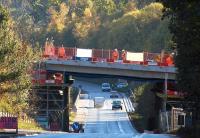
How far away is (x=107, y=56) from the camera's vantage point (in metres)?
78.1

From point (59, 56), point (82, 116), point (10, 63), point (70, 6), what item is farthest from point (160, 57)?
point (70, 6)

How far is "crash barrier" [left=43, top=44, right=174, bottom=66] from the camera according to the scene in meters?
72.9

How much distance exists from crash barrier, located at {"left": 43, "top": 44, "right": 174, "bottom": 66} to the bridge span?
49 cm

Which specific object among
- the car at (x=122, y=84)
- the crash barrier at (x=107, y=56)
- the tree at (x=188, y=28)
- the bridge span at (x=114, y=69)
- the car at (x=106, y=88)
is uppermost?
the tree at (x=188, y=28)

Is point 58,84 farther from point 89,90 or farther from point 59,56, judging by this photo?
point 89,90

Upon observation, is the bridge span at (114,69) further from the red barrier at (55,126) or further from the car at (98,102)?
the car at (98,102)

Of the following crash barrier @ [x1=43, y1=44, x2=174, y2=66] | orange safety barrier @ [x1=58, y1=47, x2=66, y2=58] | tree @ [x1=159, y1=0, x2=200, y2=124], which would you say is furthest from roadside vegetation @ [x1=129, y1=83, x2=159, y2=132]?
tree @ [x1=159, y1=0, x2=200, y2=124]

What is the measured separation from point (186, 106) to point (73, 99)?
9136cm

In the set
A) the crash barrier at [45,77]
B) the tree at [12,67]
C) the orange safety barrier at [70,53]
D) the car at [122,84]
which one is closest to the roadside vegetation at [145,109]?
the crash barrier at [45,77]

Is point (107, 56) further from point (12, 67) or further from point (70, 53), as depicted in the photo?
point (12, 67)

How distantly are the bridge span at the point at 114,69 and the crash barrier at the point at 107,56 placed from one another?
0.49 m

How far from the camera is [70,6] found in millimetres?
194625

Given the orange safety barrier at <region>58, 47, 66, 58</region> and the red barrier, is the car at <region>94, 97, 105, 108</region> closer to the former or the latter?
the red barrier

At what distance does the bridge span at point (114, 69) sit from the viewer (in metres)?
72.3
